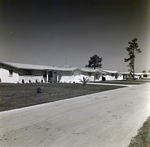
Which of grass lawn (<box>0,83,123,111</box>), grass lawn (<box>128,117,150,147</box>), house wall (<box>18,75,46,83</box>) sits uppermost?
house wall (<box>18,75,46,83</box>)

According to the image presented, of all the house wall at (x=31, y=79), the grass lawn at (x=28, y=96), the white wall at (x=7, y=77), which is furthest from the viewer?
the house wall at (x=31, y=79)

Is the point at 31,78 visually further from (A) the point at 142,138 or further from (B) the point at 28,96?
(A) the point at 142,138

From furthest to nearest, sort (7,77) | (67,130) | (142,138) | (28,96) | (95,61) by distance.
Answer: (95,61), (7,77), (28,96), (67,130), (142,138)

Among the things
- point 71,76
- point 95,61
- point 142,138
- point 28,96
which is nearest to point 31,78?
point 71,76

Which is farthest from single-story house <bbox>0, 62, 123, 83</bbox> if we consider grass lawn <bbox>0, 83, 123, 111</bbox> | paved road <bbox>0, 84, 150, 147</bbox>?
paved road <bbox>0, 84, 150, 147</bbox>

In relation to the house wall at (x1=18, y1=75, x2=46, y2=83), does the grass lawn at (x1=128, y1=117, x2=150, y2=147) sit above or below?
below

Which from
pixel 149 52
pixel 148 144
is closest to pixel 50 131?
pixel 148 144

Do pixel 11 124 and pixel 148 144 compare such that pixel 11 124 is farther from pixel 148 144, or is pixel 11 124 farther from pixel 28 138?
pixel 148 144

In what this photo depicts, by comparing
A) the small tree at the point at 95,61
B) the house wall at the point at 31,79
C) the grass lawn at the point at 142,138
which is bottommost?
the grass lawn at the point at 142,138

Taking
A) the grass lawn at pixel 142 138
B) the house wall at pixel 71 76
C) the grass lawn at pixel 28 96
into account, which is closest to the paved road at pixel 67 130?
the grass lawn at pixel 142 138

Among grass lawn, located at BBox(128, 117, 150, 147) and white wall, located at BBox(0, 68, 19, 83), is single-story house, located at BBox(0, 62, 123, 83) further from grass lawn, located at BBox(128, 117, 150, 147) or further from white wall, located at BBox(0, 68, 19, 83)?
grass lawn, located at BBox(128, 117, 150, 147)

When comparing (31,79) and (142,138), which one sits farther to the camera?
(31,79)

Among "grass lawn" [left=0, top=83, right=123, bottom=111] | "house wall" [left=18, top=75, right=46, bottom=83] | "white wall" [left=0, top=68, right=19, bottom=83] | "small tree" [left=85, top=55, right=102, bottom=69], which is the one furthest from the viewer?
"small tree" [left=85, top=55, right=102, bottom=69]

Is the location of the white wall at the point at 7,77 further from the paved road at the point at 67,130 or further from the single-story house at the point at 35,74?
the paved road at the point at 67,130
